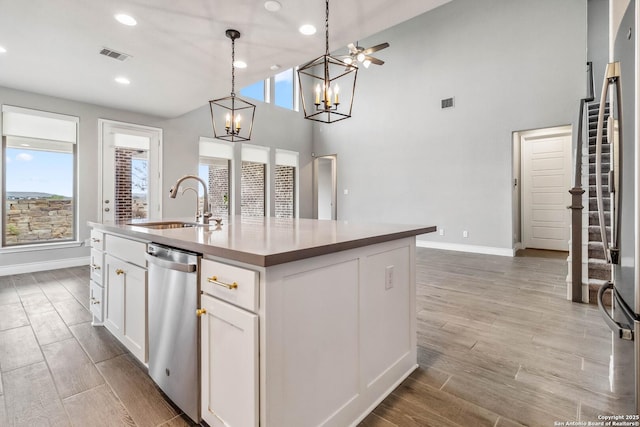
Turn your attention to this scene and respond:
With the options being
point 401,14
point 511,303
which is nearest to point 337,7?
point 401,14

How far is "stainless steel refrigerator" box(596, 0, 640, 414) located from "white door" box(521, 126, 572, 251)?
5554mm

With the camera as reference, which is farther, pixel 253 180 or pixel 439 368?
pixel 253 180

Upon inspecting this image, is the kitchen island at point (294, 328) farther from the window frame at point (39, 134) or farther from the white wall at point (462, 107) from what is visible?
the white wall at point (462, 107)

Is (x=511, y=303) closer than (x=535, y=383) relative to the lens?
No

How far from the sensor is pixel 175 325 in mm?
1452

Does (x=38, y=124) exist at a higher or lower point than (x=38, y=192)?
higher

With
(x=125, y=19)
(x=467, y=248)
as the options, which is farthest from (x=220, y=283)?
(x=467, y=248)

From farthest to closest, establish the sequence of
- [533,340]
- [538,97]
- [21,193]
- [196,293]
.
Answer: [538,97] → [21,193] → [533,340] → [196,293]

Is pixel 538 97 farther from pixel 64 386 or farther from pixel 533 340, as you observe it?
pixel 64 386

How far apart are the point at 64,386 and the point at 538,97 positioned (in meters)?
6.99

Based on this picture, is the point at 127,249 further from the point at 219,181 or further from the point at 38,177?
the point at 219,181

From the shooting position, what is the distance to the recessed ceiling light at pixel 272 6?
252 cm

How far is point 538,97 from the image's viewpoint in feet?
17.0

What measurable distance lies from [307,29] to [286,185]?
5.60 metres
